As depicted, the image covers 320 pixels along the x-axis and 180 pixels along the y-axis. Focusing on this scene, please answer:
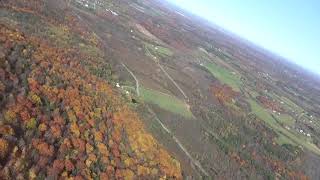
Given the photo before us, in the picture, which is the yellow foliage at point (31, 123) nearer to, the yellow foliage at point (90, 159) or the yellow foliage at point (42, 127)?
the yellow foliage at point (42, 127)

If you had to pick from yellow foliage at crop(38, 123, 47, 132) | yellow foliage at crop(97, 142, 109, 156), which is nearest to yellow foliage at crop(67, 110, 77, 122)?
yellow foliage at crop(97, 142, 109, 156)

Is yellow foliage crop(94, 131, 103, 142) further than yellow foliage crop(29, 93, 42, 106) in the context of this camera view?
Yes

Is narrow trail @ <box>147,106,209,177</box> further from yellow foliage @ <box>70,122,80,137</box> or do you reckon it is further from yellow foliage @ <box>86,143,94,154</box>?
yellow foliage @ <box>86,143,94,154</box>

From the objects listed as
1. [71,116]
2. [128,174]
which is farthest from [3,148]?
[128,174]

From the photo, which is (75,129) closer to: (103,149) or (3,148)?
(103,149)

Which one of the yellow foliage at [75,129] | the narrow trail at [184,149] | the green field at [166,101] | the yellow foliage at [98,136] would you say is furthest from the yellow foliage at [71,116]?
the green field at [166,101]

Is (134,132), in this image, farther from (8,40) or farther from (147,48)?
(147,48)

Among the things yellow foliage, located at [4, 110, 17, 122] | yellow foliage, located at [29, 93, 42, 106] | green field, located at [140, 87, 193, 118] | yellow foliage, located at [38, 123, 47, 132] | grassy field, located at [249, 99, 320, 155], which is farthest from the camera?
grassy field, located at [249, 99, 320, 155]
